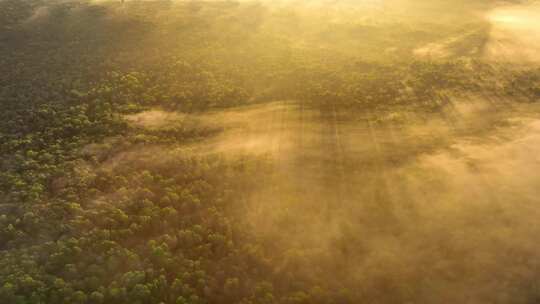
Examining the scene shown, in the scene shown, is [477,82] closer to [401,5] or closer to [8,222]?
[401,5]

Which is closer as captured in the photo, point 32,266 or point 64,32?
point 32,266

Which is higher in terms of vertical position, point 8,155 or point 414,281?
point 8,155

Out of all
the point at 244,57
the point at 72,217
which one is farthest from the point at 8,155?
the point at 244,57

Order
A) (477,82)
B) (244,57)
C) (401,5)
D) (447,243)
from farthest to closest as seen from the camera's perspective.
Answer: (401,5) → (244,57) → (477,82) → (447,243)

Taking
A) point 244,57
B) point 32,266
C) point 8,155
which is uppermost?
point 244,57

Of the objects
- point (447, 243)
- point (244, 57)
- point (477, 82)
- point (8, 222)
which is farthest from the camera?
point (244, 57)

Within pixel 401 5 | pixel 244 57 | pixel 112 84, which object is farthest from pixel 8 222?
pixel 401 5

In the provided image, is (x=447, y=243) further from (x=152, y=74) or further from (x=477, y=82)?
(x=152, y=74)
